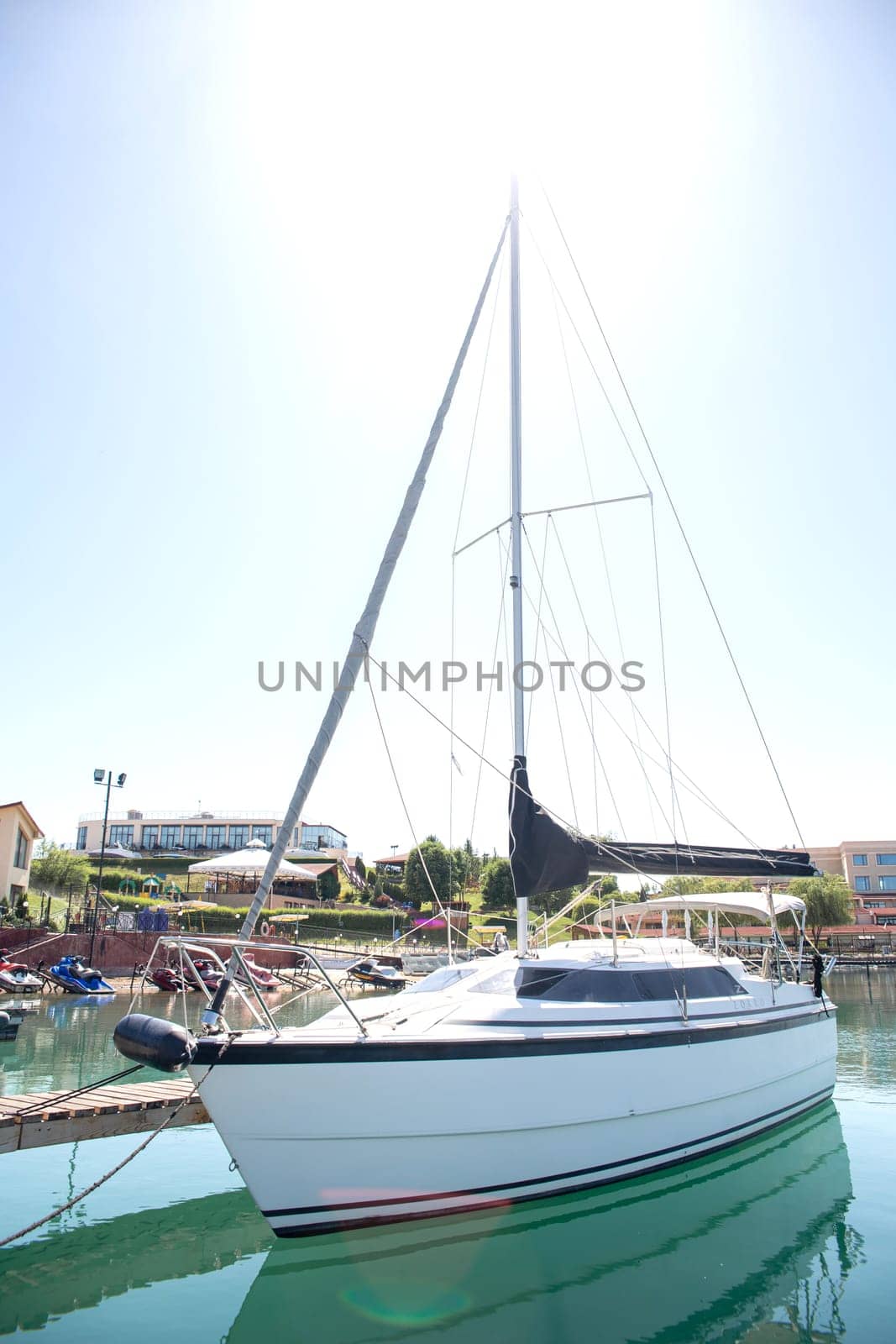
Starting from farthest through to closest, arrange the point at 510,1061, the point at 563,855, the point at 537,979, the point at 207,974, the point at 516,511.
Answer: the point at 207,974, the point at 516,511, the point at 563,855, the point at 537,979, the point at 510,1061

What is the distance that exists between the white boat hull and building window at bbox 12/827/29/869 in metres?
40.8

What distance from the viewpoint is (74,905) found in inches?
1898

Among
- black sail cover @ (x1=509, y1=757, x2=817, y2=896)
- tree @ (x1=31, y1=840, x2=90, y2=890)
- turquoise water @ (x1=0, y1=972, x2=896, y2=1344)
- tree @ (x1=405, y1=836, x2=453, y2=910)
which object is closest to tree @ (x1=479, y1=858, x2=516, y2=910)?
tree @ (x1=405, y1=836, x2=453, y2=910)

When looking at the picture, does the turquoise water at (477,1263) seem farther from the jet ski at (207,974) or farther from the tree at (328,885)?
the tree at (328,885)

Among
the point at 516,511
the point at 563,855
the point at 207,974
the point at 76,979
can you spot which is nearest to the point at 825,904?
the point at 207,974

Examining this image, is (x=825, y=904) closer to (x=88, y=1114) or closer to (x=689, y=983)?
(x=689, y=983)

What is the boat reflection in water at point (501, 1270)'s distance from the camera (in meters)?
6.77

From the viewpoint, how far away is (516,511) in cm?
1222

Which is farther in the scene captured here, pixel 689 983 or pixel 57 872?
pixel 57 872

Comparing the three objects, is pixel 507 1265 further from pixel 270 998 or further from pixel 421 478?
pixel 270 998

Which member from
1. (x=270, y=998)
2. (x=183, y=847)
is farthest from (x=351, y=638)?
(x=183, y=847)

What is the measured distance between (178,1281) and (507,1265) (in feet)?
10.1

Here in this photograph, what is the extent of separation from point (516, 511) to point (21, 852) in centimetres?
4116

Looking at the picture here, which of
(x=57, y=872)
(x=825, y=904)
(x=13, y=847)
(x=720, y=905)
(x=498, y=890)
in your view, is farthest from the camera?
(x=498, y=890)
